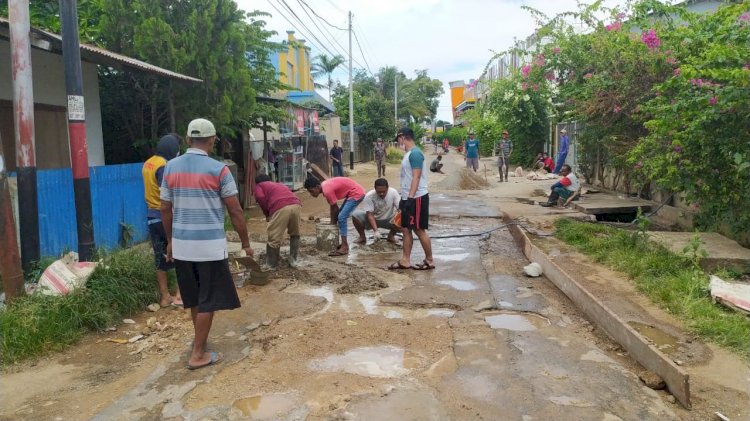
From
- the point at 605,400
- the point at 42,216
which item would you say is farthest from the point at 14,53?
the point at 605,400

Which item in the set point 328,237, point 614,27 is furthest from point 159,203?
point 614,27

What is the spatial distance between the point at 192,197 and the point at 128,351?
1503 mm

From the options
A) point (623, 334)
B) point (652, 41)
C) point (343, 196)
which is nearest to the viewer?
point (623, 334)

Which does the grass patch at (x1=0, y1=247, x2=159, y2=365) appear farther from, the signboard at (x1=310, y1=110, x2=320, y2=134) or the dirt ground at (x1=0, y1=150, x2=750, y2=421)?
the signboard at (x1=310, y1=110, x2=320, y2=134)

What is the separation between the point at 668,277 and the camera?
563 cm

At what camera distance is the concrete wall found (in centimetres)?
700

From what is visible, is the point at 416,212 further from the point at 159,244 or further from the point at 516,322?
the point at 159,244

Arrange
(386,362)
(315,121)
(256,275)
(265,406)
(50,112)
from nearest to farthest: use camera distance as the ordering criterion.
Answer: (265,406) → (386,362) → (256,275) → (50,112) → (315,121)

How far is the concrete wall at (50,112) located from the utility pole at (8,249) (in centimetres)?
273

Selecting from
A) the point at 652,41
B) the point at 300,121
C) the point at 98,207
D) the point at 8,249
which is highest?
the point at 652,41

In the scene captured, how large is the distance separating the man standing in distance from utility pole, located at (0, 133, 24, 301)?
3936mm

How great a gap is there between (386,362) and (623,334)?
185 centimetres

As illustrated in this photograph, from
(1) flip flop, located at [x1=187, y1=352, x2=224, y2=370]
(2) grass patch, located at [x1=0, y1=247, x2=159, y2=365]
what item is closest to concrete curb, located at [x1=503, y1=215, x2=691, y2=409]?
(1) flip flop, located at [x1=187, y1=352, x2=224, y2=370]

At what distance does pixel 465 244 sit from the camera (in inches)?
341
